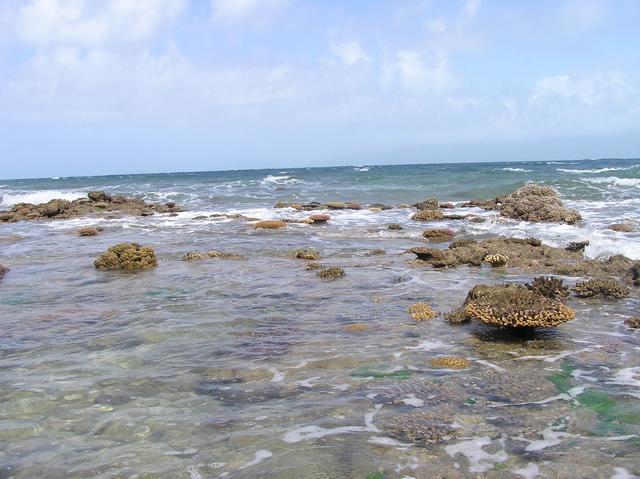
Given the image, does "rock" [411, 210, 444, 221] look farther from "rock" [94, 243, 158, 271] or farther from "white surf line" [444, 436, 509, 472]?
"white surf line" [444, 436, 509, 472]

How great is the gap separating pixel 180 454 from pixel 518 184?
4137 centimetres

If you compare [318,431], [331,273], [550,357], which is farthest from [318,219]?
[318,431]

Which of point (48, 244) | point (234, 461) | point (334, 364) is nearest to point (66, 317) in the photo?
point (334, 364)

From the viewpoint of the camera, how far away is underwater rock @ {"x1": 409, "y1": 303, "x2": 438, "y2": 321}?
8898 mm

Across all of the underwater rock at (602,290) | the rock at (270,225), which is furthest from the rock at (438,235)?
the underwater rock at (602,290)

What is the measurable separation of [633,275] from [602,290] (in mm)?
1494

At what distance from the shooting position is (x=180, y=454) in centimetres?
Result: 474

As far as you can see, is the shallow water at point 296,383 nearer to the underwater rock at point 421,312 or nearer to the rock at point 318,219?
the underwater rock at point 421,312

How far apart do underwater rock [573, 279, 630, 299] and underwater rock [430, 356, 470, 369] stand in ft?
14.6

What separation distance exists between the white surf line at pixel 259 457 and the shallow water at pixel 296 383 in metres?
0.02

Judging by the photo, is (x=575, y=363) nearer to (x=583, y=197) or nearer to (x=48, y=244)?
(x=48, y=244)

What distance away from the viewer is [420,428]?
16.9 feet

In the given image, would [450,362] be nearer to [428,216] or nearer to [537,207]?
[537,207]

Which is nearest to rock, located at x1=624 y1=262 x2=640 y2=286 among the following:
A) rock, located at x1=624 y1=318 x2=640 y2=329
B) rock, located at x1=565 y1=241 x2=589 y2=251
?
rock, located at x1=624 y1=318 x2=640 y2=329
